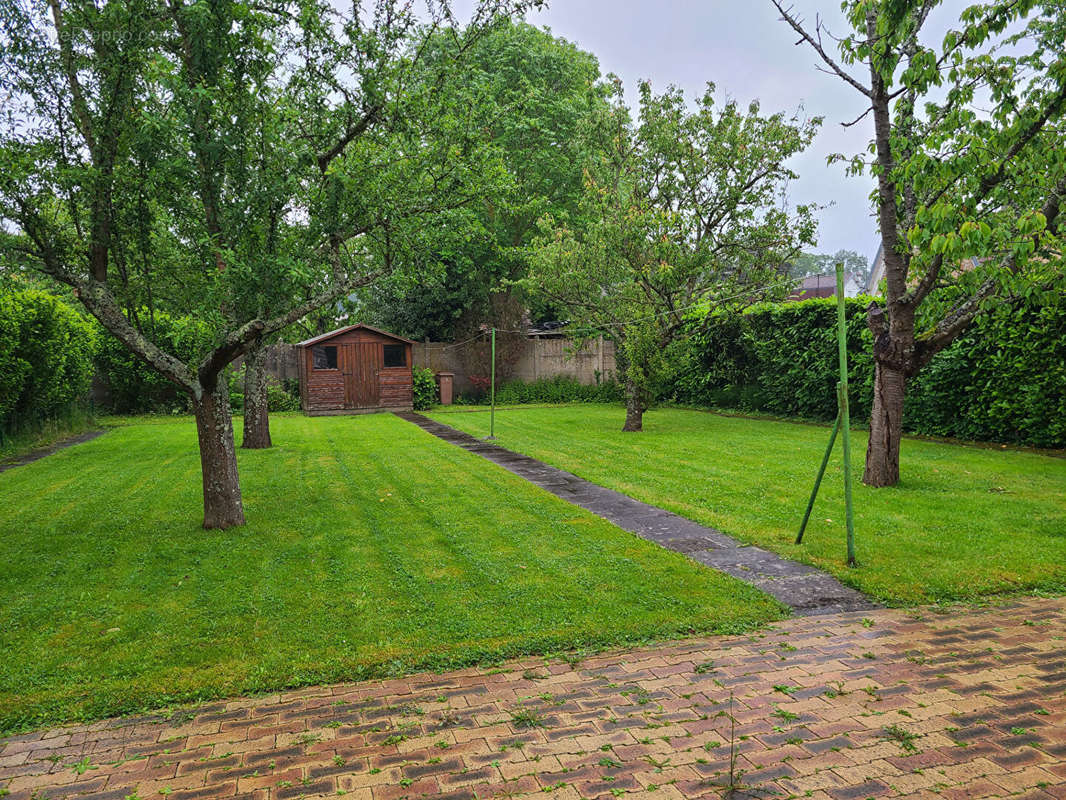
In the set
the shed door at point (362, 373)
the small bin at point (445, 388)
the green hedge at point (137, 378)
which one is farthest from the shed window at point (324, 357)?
the small bin at point (445, 388)

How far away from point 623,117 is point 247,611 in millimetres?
12510

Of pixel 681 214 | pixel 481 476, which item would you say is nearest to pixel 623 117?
pixel 681 214

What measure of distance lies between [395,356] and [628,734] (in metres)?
17.9

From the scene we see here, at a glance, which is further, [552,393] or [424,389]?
[552,393]

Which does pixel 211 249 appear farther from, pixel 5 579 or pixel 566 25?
pixel 566 25

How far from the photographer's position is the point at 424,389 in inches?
830

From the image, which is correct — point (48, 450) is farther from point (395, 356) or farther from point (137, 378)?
point (395, 356)

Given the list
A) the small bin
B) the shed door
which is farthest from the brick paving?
the small bin

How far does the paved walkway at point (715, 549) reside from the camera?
4.69m

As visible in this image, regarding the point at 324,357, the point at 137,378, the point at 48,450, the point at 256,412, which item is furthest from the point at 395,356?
the point at 48,450

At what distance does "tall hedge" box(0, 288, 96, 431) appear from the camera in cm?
1039

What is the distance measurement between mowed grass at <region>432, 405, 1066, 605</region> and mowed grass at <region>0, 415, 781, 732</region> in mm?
1200

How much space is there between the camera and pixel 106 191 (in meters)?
5.68

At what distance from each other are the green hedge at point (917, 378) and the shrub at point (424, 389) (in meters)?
7.36
